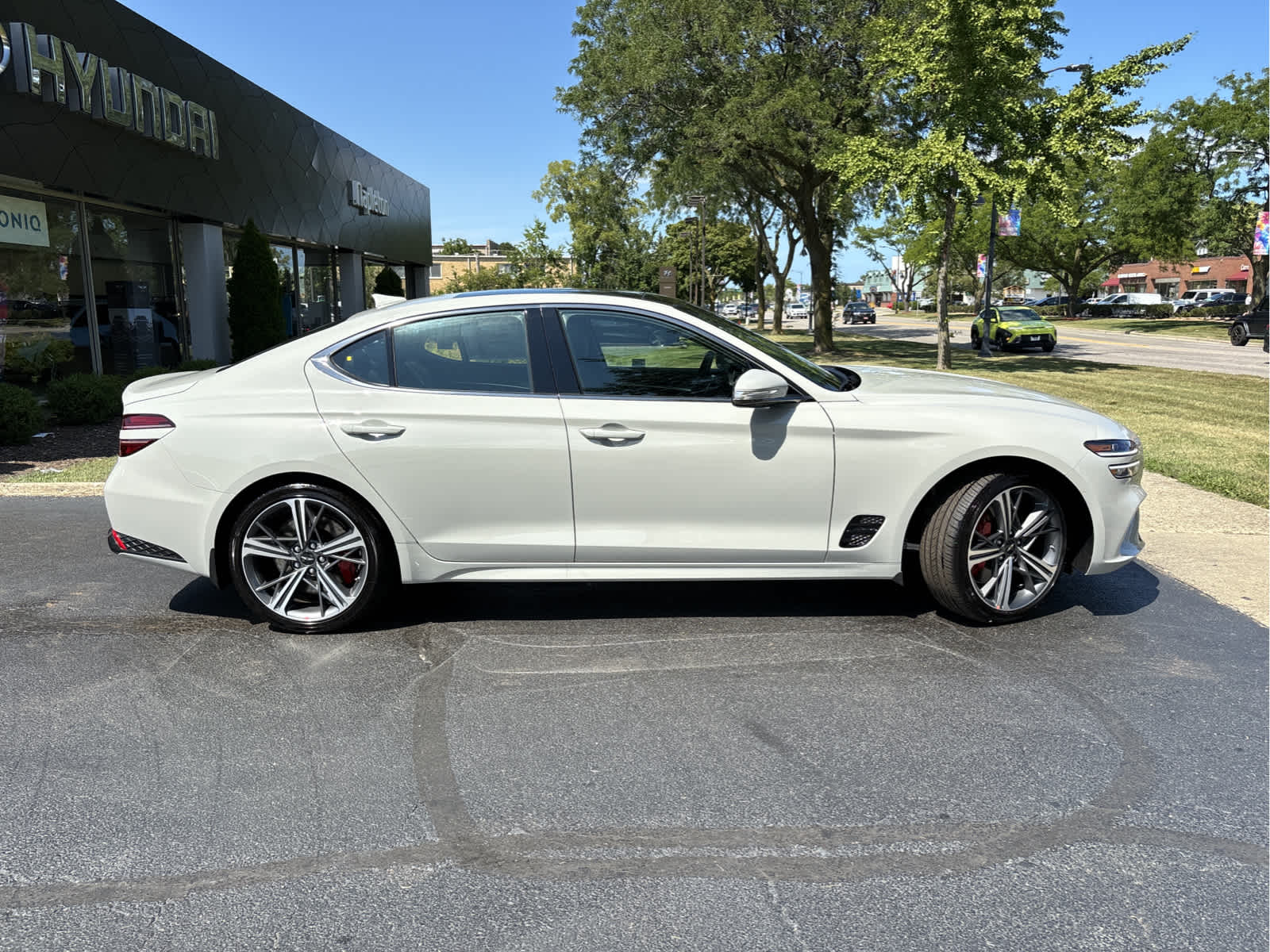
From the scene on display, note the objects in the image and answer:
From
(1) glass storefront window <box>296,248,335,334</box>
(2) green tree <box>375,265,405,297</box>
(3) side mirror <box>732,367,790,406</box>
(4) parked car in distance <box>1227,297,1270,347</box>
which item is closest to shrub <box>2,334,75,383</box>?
(1) glass storefront window <box>296,248,335,334</box>

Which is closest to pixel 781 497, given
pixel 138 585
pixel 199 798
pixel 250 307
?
pixel 199 798

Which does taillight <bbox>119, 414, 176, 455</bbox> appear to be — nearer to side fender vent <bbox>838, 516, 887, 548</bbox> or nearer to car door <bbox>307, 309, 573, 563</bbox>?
car door <bbox>307, 309, 573, 563</bbox>

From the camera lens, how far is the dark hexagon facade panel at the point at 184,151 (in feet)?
40.4

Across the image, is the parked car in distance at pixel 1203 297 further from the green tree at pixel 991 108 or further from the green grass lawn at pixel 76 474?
the green grass lawn at pixel 76 474

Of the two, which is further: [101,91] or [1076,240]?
[1076,240]

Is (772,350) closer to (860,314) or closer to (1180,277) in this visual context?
(860,314)

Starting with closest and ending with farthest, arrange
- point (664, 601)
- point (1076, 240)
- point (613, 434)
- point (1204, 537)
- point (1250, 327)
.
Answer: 1. point (613, 434)
2. point (664, 601)
3. point (1204, 537)
4. point (1250, 327)
5. point (1076, 240)

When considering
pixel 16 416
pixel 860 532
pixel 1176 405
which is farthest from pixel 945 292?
pixel 860 532

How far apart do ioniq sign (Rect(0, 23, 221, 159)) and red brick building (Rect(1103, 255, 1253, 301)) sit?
87.8 m

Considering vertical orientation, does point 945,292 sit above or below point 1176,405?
above

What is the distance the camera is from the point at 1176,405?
1434cm

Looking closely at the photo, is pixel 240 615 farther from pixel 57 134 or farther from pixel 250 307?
pixel 250 307

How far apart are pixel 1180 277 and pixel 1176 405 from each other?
340 ft

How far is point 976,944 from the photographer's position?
236cm
